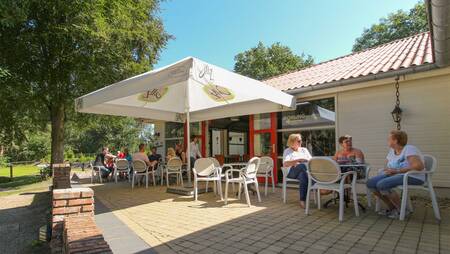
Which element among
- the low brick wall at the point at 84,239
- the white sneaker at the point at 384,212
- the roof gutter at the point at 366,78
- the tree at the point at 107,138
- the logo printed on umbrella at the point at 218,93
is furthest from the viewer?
the tree at the point at 107,138

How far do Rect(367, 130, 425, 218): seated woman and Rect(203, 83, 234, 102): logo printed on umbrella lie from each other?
3317mm

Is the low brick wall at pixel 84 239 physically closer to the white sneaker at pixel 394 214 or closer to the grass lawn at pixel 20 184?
the white sneaker at pixel 394 214

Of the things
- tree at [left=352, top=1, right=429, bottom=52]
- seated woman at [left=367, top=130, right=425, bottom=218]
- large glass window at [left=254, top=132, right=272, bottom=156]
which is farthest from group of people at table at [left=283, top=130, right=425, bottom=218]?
tree at [left=352, top=1, right=429, bottom=52]

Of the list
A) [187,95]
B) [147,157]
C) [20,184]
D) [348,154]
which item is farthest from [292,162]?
[20,184]

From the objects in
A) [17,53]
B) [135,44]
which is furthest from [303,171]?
[17,53]

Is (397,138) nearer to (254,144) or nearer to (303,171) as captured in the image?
(303,171)

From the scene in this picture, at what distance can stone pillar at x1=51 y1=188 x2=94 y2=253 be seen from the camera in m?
2.85

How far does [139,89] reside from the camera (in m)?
4.64

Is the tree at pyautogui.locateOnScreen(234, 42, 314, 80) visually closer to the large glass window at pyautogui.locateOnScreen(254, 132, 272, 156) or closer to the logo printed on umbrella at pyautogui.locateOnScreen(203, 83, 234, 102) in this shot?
the large glass window at pyautogui.locateOnScreen(254, 132, 272, 156)

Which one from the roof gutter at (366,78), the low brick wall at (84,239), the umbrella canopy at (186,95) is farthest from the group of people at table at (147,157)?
the low brick wall at (84,239)

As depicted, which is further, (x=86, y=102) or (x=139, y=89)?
(x=86, y=102)

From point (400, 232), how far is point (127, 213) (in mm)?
3699

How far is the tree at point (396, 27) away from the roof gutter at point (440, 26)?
2261cm

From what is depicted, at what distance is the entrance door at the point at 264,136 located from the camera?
779cm
